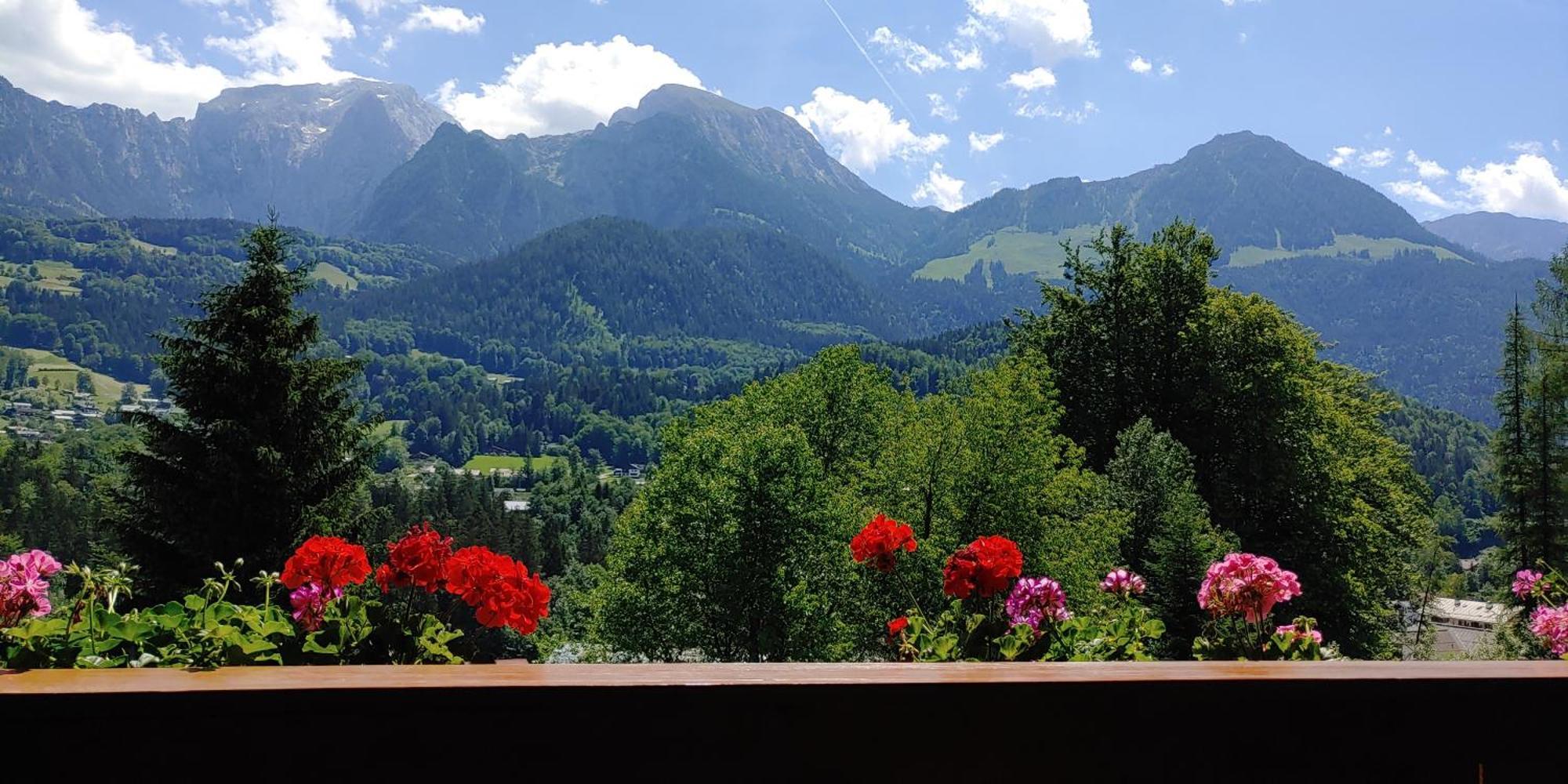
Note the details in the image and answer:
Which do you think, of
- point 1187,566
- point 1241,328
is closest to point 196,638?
point 1187,566

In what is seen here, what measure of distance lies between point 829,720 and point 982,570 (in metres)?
2.18

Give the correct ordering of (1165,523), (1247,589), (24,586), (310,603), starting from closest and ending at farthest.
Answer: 1. (24,586)
2. (310,603)
3. (1247,589)
4. (1165,523)

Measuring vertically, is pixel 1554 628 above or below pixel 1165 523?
above

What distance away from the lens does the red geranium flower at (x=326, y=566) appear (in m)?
2.46

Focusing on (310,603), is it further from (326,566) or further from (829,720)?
(829,720)

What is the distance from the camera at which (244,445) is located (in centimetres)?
1492

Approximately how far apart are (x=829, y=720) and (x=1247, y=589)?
84.5 inches

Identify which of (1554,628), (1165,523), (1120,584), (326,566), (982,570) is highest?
(326,566)

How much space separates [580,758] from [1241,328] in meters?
23.7

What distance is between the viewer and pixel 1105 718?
4.40 feet

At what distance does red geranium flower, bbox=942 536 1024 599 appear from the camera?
3.31m

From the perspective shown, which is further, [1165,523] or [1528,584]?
[1165,523]

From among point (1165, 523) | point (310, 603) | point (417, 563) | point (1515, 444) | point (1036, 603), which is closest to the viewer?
point (310, 603)

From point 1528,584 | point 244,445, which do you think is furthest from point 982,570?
point 244,445
